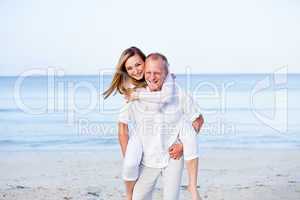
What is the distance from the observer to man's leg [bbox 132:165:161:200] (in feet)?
8.75

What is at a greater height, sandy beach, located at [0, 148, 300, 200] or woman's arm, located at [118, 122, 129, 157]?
woman's arm, located at [118, 122, 129, 157]

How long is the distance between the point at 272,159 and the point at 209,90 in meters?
6.35

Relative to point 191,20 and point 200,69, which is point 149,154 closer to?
point 191,20

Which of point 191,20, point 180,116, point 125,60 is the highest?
point 191,20

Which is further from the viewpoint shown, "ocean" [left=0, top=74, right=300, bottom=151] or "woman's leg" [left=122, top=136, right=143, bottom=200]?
"ocean" [left=0, top=74, right=300, bottom=151]

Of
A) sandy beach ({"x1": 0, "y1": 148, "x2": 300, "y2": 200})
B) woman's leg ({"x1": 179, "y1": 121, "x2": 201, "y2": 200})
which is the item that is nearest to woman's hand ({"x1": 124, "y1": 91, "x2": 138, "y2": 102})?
woman's leg ({"x1": 179, "y1": 121, "x2": 201, "y2": 200})

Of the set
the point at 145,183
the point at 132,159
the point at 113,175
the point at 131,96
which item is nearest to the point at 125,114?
the point at 131,96

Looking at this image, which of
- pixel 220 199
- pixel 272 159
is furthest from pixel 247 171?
pixel 220 199

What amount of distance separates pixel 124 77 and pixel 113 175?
2180mm

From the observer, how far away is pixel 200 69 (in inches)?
452

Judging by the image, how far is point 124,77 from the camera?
2.72 meters

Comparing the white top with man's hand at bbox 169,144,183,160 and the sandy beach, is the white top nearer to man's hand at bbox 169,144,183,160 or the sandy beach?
man's hand at bbox 169,144,183,160

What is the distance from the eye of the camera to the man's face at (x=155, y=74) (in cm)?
256

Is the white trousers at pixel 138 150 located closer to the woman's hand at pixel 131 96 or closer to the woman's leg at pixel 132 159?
the woman's leg at pixel 132 159
